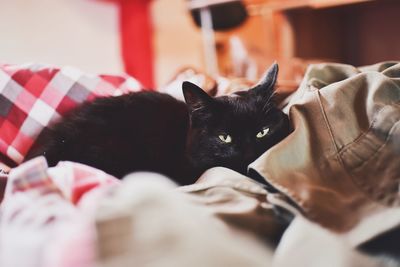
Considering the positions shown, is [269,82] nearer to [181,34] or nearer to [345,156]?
[345,156]

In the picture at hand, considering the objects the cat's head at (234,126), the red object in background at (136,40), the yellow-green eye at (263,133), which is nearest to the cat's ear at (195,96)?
the cat's head at (234,126)

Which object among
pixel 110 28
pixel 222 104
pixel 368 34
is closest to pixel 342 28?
pixel 368 34

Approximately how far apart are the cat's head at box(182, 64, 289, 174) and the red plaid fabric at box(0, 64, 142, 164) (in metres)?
0.36

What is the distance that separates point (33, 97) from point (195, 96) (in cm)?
46

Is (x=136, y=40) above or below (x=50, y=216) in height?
above

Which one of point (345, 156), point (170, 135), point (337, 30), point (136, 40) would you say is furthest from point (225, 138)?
point (337, 30)

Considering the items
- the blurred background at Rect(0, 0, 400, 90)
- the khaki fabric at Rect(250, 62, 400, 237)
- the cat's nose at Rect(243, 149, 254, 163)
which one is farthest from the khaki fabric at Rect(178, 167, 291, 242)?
the blurred background at Rect(0, 0, 400, 90)

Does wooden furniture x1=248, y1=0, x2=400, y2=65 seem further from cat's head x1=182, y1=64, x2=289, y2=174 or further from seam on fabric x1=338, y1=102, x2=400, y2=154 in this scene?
seam on fabric x1=338, y1=102, x2=400, y2=154

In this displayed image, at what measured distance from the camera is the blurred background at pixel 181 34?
2117 millimetres

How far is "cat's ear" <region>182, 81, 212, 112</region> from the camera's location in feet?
3.02

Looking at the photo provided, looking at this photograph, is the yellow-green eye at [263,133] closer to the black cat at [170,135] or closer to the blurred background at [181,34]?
the black cat at [170,135]

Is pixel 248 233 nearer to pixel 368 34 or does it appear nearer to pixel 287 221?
pixel 287 221

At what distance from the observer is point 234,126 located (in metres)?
0.94

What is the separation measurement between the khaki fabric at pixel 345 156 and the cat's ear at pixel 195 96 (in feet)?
0.65
